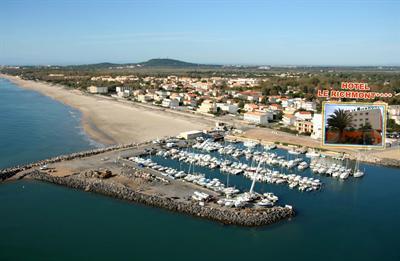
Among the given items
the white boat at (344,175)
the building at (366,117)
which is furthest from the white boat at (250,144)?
the building at (366,117)

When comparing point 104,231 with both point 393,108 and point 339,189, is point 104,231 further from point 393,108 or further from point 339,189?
point 393,108

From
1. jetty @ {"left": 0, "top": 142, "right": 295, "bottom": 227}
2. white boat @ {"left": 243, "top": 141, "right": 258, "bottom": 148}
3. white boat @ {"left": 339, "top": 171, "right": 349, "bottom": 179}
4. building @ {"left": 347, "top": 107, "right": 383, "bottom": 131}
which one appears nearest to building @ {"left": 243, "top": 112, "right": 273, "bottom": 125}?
white boat @ {"left": 243, "top": 141, "right": 258, "bottom": 148}

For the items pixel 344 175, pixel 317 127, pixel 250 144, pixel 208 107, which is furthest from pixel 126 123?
pixel 344 175

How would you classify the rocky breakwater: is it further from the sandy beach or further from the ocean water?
the sandy beach

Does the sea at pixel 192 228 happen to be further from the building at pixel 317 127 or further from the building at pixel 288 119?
the building at pixel 288 119

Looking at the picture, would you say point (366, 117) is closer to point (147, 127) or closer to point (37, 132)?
point (147, 127)

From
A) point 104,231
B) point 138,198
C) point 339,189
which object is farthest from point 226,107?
point 104,231

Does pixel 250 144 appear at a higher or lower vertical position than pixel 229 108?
lower
